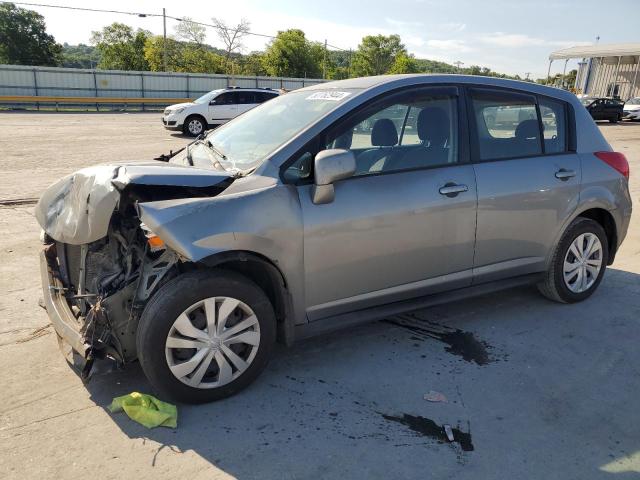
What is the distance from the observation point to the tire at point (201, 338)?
2787 millimetres

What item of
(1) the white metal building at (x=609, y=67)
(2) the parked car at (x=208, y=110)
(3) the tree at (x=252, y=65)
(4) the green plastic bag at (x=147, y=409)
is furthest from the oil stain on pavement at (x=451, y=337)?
(3) the tree at (x=252, y=65)

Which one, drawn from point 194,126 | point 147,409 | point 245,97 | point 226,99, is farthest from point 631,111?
point 147,409

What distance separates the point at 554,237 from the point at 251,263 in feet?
8.57

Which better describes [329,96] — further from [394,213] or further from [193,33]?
[193,33]

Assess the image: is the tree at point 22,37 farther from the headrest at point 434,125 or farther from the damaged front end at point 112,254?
the headrest at point 434,125

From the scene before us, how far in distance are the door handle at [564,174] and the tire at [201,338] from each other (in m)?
2.61

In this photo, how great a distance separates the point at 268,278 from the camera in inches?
124

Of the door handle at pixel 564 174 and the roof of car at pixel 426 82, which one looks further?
the door handle at pixel 564 174

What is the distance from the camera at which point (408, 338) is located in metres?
3.90

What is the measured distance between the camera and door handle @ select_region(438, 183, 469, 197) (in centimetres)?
358

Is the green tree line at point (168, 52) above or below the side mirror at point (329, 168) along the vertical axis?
above

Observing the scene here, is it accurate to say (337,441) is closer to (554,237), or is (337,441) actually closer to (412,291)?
(412,291)

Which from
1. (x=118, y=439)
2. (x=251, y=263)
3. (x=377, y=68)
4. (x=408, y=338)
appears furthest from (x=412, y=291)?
(x=377, y=68)

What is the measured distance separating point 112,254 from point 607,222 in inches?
161
